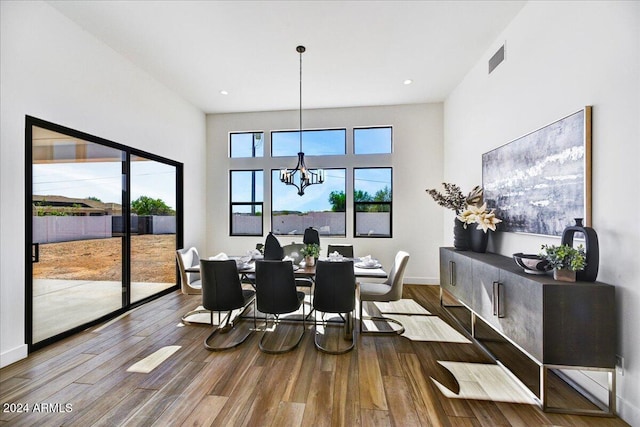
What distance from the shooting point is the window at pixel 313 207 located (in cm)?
552

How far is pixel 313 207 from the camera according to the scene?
560 cm

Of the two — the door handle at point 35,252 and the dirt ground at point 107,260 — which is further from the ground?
the door handle at point 35,252

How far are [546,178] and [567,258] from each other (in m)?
0.93

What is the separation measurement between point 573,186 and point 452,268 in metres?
1.61

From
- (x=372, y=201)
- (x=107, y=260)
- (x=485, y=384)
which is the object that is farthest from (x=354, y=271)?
(x=107, y=260)

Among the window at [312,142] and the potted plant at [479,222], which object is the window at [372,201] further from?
the potted plant at [479,222]

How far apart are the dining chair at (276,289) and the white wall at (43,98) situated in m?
2.24

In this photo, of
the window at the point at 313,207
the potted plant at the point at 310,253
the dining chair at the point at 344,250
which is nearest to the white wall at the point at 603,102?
the dining chair at the point at 344,250

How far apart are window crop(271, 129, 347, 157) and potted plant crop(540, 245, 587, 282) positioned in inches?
→ 162

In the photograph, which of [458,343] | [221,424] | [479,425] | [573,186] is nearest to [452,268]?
[458,343]

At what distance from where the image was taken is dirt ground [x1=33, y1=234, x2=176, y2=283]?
115 inches

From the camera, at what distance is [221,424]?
1779 millimetres

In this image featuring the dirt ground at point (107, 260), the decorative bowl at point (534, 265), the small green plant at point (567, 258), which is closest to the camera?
the small green plant at point (567, 258)

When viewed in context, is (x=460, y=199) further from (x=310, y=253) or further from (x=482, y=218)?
(x=310, y=253)
